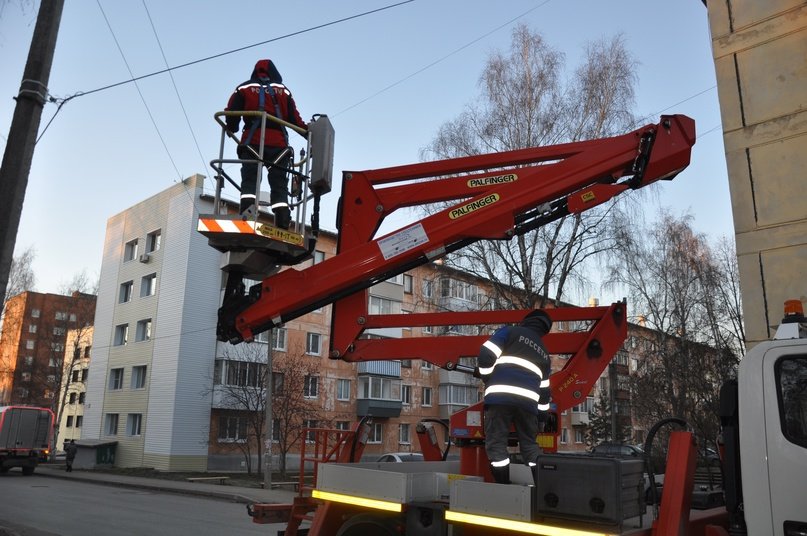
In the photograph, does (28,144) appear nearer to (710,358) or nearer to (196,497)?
(196,497)

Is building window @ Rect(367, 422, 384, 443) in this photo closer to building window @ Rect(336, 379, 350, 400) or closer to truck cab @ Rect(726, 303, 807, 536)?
building window @ Rect(336, 379, 350, 400)

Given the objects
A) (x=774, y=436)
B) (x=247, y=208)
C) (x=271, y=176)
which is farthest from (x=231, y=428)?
(x=774, y=436)

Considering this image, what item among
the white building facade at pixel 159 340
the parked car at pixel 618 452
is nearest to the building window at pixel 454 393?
the white building facade at pixel 159 340

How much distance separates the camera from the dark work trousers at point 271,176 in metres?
6.11

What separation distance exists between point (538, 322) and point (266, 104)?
11.4 ft

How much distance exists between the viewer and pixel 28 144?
20.1ft

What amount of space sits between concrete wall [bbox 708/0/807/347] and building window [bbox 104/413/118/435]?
3562 centimetres

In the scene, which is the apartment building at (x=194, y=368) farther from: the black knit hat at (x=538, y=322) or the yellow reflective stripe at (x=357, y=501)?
the yellow reflective stripe at (x=357, y=501)

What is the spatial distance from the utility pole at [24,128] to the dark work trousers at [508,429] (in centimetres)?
441

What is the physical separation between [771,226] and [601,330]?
5.42 metres

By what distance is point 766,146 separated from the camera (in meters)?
9.86

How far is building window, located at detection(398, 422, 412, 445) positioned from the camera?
4216 cm

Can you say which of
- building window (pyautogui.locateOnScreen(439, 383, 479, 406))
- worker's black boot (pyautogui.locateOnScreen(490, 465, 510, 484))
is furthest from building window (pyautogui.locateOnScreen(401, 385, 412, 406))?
worker's black boot (pyautogui.locateOnScreen(490, 465, 510, 484))

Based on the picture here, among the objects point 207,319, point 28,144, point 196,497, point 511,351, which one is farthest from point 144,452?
point 511,351
